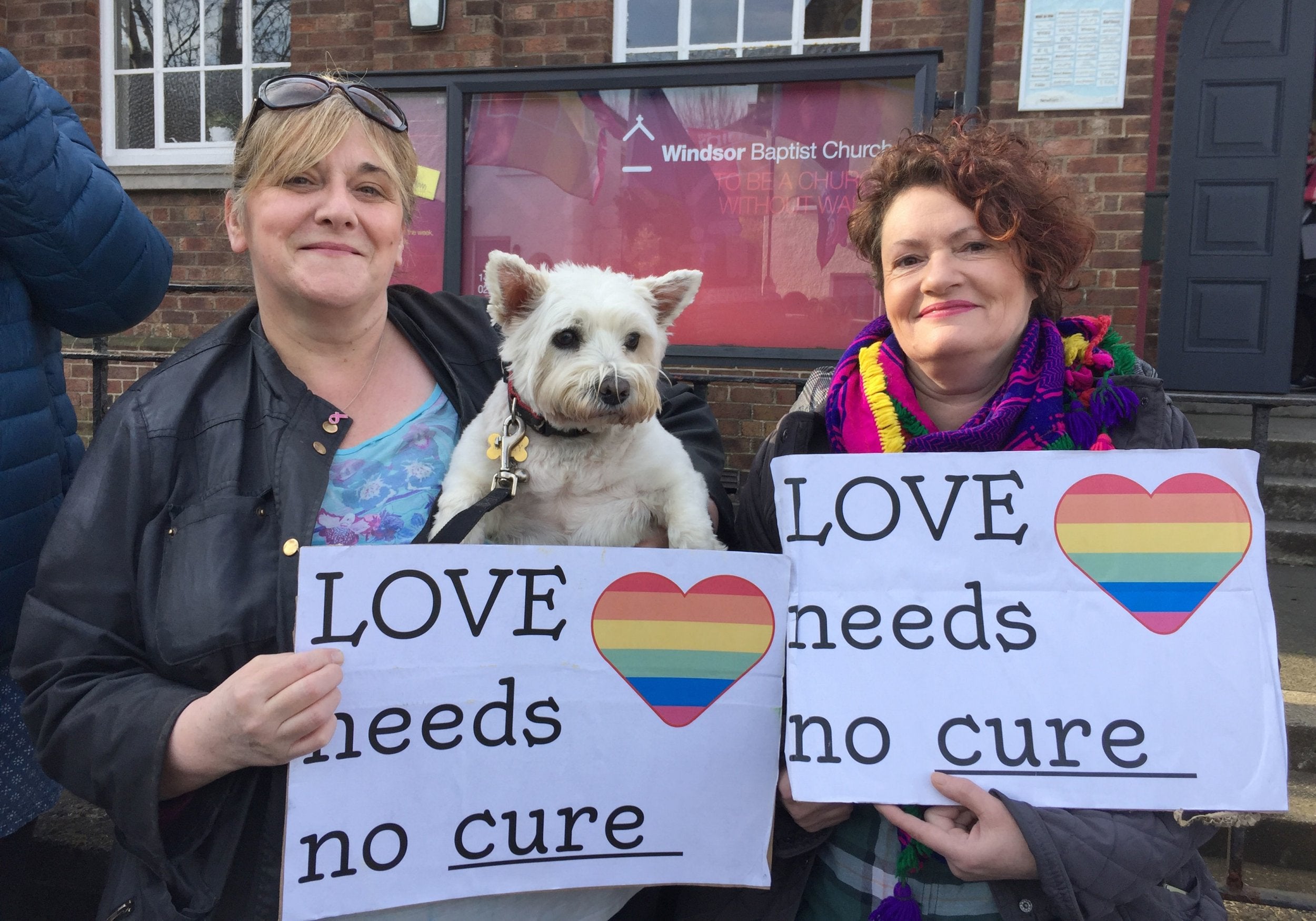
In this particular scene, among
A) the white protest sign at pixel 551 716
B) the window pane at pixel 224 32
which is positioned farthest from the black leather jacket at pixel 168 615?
the window pane at pixel 224 32

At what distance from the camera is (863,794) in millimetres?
1618

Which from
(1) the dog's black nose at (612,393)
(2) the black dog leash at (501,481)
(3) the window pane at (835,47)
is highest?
(3) the window pane at (835,47)

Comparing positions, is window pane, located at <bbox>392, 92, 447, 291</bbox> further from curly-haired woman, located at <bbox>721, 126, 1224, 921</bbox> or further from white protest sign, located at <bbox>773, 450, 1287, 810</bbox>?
white protest sign, located at <bbox>773, 450, 1287, 810</bbox>

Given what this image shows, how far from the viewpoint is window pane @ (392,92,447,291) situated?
5277mm

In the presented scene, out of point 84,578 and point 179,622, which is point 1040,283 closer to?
point 179,622

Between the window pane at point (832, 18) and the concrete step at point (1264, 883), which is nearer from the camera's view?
the concrete step at point (1264, 883)

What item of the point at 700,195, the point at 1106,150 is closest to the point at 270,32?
the point at 700,195

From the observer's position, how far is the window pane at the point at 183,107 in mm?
8742

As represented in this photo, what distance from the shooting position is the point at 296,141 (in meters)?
1.75

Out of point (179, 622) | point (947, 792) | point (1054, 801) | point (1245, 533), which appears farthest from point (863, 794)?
point (179, 622)

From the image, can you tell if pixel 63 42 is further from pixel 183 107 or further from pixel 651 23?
pixel 651 23

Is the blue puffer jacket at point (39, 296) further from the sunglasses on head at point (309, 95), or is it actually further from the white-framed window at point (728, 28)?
the white-framed window at point (728, 28)

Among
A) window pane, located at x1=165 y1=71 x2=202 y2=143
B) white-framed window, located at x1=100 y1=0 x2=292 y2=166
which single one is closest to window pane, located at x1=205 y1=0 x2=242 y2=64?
white-framed window, located at x1=100 y1=0 x2=292 y2=166

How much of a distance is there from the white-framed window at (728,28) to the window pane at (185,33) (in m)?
4.55
